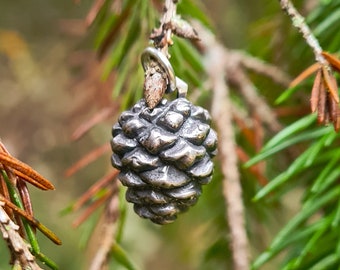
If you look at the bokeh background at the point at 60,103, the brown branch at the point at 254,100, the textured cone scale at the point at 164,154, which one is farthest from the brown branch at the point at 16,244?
the bokeh background at the point at 60,103

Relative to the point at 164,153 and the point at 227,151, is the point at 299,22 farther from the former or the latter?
the point at 227,151

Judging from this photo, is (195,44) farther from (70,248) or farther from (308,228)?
(70,248)

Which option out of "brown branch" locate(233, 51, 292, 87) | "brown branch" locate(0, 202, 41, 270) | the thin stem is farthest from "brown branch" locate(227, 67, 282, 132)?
"brown branch" locate(0, 202, 41, 270)

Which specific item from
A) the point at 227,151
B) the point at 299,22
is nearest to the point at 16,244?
the point at 299,22

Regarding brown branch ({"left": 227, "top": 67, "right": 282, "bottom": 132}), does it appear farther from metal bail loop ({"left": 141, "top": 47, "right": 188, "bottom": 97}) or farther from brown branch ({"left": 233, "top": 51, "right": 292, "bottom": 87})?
metal bail loop ({"left": 141, "top": 47, "right": 188, "bottom": 97})

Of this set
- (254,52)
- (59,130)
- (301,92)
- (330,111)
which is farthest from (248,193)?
(59,130)

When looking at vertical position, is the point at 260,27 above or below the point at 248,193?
above

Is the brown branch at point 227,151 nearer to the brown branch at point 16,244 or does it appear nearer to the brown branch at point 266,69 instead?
the brown branch at point 266,69
